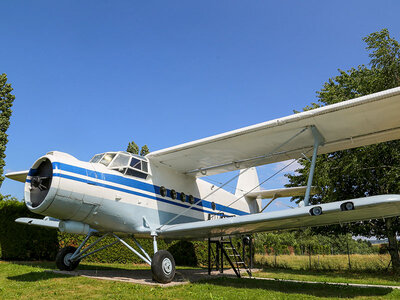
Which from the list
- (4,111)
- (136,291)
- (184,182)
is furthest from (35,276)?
(4,111)

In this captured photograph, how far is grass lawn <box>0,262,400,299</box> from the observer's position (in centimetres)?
615

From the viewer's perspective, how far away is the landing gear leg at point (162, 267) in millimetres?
7523

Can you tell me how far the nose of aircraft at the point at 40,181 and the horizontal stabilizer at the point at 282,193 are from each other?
9.42 meters

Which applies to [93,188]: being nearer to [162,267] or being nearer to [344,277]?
[162,267]

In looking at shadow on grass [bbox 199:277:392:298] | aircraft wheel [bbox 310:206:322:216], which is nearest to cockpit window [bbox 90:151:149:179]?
shadow on grass [bbox 199:277:392:298]

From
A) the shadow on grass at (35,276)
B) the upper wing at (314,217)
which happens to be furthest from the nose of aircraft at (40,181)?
the upper wing at (314,217)

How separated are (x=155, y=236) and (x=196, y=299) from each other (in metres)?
2.99

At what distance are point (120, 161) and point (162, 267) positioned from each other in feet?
10.2

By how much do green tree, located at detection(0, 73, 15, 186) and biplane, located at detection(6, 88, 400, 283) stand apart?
17.8 m

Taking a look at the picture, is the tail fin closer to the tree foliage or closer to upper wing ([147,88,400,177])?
upper wing ([147,88,400,177])

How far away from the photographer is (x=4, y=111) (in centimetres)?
2544

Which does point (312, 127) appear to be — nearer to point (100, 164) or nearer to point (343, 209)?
point (343, 209)

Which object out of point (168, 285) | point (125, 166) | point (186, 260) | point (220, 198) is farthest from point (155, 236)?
point (186, 260)

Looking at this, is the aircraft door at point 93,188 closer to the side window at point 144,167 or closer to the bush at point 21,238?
the side window at point 144,167
